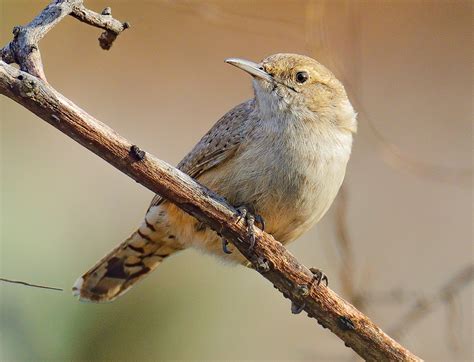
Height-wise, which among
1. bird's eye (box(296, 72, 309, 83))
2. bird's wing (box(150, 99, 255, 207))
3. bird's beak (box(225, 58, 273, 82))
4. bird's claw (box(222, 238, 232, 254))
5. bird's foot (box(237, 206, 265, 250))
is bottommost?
bird's claw (box(222, 238, 232, 254))

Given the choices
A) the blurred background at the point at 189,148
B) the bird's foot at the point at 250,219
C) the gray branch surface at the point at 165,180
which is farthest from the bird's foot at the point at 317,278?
the blurred background at the point at 189,148

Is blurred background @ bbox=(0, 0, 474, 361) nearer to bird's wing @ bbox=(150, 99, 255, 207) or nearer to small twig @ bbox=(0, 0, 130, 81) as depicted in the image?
bird's wing @ bbox=(150, 99, 255, 207)

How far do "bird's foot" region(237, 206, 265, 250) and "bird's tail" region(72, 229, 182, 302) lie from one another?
1147mm

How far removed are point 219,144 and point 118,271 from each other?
1.28 meters

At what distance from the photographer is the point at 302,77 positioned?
512 centimetres

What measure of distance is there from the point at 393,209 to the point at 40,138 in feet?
11.8

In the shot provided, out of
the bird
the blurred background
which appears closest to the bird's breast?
the bird

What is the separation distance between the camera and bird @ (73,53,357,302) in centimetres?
Result: 473

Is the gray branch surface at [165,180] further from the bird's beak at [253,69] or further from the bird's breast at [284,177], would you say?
the bird's beak at [253,69]

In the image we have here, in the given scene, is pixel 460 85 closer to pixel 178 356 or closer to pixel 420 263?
pixel 420 263

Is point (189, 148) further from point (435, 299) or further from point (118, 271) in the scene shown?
point (435, 299)

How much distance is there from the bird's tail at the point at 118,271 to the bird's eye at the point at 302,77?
4.50 ft

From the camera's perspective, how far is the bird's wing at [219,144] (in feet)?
16.3

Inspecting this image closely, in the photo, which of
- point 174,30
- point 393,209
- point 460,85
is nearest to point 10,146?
point 174,30
